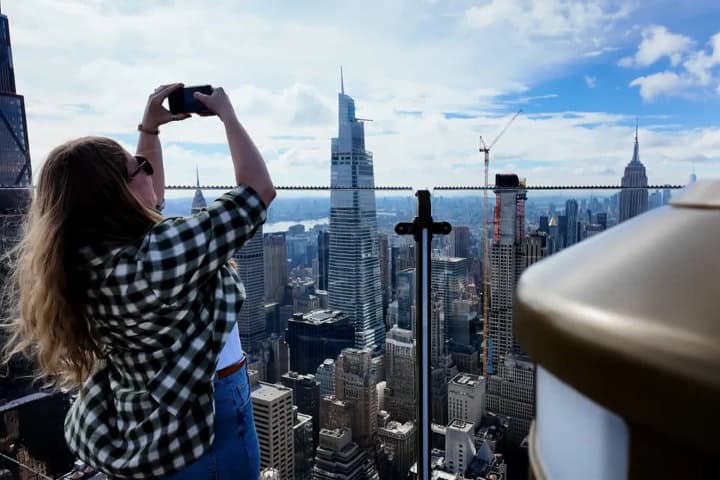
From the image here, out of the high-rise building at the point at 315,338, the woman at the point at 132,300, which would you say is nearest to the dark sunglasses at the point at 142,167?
the woman at the point at 132,300

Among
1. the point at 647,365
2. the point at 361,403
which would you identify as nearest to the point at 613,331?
the point at 647,365

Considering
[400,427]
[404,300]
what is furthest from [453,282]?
[400,427]

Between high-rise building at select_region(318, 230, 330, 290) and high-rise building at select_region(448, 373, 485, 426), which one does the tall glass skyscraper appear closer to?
high-rise building at select_region(318, 230, 330, 290)

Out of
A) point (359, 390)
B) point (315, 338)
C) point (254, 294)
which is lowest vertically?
point (359, 390)

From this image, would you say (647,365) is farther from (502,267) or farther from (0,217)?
(502,267)

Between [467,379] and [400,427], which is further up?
[400,427]

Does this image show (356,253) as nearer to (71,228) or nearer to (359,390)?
(359,390)
